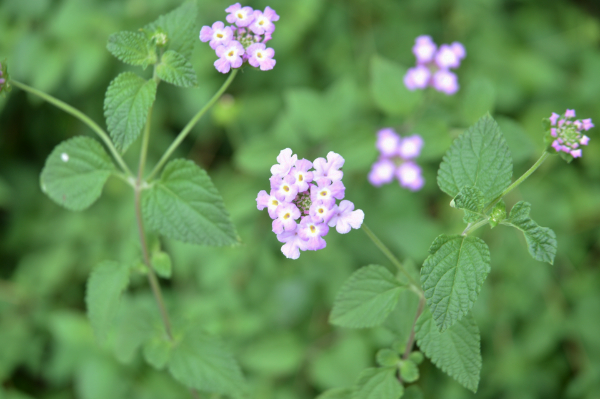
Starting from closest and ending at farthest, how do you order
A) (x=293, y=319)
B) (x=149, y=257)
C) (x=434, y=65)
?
(x=149, y=257) → (x=434, y=65) → (x=293, y=319)

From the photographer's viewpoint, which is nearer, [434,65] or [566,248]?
[434,65]

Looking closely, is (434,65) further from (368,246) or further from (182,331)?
(182,331)

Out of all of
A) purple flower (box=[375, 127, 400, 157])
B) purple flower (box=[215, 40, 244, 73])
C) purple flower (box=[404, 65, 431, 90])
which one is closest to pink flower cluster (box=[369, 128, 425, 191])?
purple flower (box=[375, 127, 400, 157])

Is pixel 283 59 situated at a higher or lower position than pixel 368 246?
higher

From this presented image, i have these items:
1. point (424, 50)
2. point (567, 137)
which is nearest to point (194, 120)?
point (567, 137)

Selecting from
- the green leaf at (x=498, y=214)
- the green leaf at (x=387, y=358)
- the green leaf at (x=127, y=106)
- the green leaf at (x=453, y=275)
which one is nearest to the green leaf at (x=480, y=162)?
the green leaf at (x=498, y=214)

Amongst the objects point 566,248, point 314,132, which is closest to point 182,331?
point 314,132

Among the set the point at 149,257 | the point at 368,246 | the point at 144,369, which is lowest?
the point at 144,369

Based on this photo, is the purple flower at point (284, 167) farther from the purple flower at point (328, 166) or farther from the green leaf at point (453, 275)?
the green leaf at point (453, 275)

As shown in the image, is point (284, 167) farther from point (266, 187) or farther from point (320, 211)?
point (266, 187)
